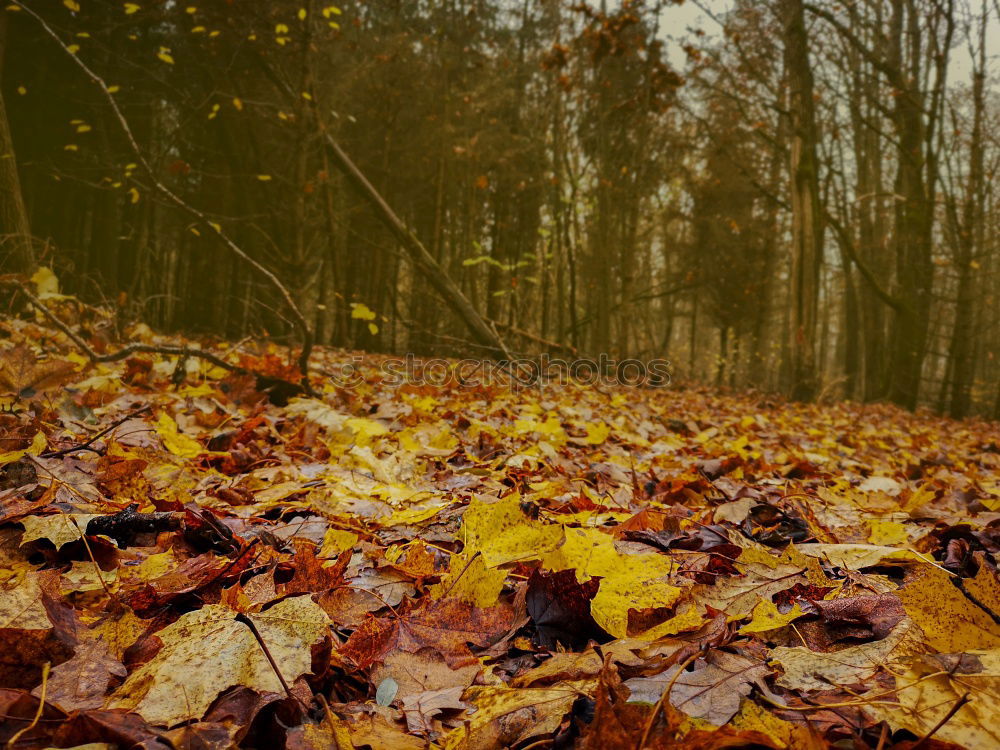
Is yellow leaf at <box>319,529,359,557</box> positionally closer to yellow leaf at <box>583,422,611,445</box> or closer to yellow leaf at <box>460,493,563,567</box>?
yellow leaf at <box>460,493,563,567</box>

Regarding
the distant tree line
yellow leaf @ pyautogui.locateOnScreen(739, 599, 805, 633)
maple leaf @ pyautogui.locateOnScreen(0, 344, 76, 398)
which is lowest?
yellow leaf @ pyautogui.locateOnScreen(739, 599, 805, 633)

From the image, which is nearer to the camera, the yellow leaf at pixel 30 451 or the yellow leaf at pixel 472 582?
the yellow leaf at pixel 472 582

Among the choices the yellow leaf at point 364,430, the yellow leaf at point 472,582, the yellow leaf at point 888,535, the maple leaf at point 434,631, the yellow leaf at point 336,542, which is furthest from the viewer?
the yellow leaf at point 364,430

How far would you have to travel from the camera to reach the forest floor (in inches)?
24.6

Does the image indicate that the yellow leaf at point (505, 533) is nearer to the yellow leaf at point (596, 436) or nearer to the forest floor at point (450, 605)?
the forest floor at point (450, 605)

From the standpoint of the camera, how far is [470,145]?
12.3m

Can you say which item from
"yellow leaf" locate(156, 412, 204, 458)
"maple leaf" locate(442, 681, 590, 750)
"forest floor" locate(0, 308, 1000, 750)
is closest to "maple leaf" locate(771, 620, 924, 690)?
"forest floor" locate(0, 308, 1000, 750)

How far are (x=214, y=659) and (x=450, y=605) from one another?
1.13 ft

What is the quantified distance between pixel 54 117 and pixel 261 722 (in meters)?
14.3

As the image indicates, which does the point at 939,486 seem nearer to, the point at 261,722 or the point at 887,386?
the point at 261,722

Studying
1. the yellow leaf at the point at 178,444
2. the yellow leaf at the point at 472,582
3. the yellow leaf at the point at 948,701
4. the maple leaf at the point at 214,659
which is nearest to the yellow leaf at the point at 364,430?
the yellow leaf at the point at 178,444

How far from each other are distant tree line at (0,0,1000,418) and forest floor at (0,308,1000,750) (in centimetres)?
450

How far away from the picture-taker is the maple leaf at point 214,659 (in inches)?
25.4

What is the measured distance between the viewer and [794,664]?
0.73 metres
